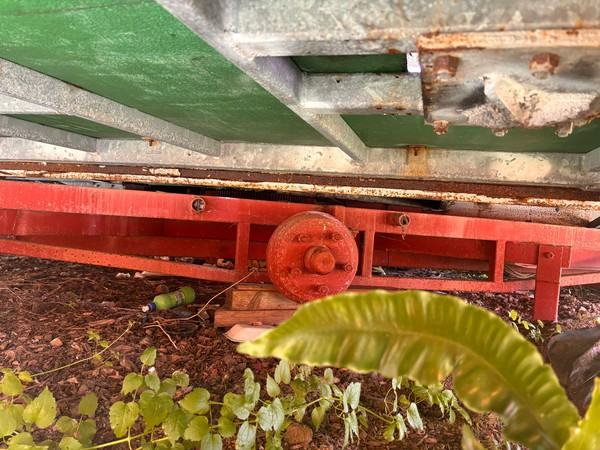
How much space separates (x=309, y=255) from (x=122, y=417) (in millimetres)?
1154

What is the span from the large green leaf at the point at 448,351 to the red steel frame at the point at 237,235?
5.87ft

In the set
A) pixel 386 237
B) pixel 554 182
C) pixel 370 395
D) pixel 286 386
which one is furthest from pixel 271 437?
pixel 554 182

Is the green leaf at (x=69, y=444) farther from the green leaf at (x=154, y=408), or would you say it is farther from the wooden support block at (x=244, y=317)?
the wooden support block at (x=244, y=317)

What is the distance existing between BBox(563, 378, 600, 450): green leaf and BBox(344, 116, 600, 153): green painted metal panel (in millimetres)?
1623

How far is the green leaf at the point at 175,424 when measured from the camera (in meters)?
1.72

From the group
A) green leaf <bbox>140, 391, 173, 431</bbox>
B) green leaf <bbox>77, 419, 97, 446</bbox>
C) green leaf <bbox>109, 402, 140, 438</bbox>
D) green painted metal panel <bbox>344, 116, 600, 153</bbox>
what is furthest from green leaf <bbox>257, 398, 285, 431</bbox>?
green painted metal panel <bbox>344, 116, 600, 153</bbox>

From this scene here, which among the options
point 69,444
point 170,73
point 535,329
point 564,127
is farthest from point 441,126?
point 535,329

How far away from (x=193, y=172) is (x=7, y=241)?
1423 millimetres

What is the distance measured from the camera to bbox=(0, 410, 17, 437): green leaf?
1625 mm

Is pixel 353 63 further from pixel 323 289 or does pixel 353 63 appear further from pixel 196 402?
pixel 196 402

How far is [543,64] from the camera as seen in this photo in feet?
2.84

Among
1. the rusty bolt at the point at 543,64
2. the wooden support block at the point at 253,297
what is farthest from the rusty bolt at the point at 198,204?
the rusty bolt at the point at 543,64

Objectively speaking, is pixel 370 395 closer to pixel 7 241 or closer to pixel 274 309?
pixel 274 309

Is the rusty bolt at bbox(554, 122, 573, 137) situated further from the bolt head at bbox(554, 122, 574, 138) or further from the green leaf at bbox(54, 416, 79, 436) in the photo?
the green leaf at bbox(54, 416, 79, 436)
